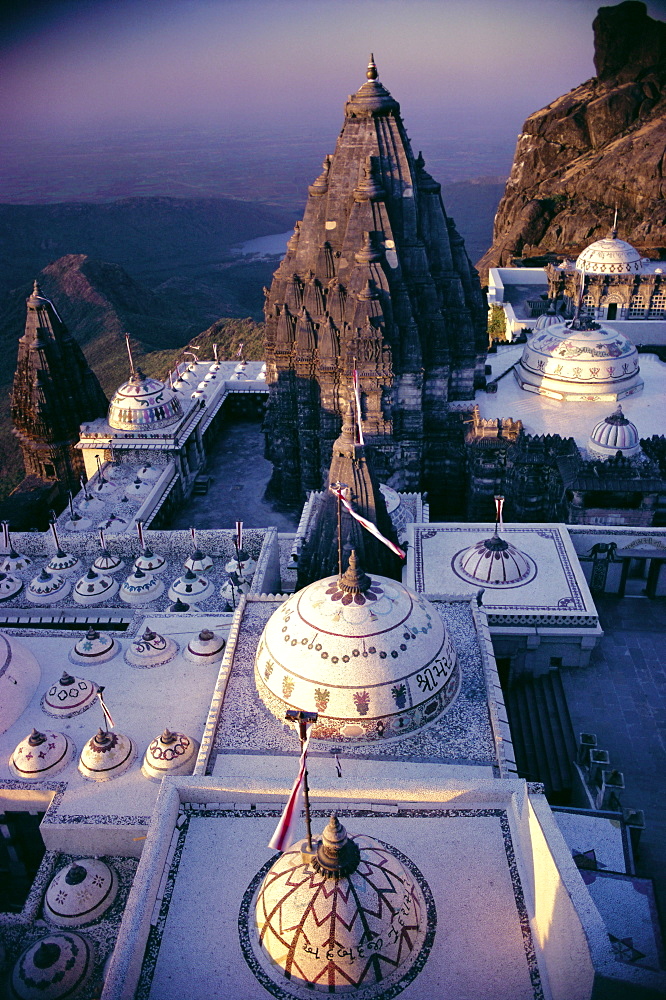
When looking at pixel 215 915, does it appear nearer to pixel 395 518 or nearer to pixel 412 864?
pixel 412 864

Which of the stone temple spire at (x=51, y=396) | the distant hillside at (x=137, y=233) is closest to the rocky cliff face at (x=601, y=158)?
the stone temple spire at (x=51, y=396)

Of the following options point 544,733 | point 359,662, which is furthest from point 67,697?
point 544,733

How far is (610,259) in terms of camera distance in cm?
5266

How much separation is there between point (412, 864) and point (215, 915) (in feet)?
11.3

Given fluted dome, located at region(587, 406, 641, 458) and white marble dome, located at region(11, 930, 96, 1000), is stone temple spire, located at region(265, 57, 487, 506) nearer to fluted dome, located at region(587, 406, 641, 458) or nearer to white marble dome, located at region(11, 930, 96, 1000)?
fluted dome, located at region(587, 406, 641, 458)

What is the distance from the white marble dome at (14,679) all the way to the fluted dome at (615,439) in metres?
22.3

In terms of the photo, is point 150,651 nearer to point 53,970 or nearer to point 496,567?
point 53,970

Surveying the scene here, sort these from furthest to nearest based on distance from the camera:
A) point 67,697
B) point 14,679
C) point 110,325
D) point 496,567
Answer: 1. point 110,325
2. point 496,567
3. point 14,679
4. point 67,697

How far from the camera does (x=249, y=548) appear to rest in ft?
99.5

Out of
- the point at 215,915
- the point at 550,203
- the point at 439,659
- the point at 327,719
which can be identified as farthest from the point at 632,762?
the point at 550,203

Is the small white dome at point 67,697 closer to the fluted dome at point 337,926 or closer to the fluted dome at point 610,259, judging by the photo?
the fluted dome at point 337,926

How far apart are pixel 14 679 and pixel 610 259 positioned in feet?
153

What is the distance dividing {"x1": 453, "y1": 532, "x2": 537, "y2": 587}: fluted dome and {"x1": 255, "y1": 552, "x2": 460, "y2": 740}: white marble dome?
7838mm

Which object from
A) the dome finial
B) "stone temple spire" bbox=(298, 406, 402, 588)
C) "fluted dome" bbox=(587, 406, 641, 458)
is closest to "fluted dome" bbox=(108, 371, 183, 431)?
"stone temple spire" bbox=(298, 406, 402, 588)
